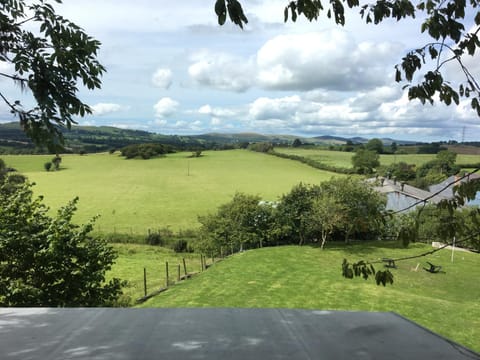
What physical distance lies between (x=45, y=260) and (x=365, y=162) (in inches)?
2626

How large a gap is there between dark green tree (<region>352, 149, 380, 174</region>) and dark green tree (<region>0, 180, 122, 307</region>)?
206ft

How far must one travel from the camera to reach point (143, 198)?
5512 centimetres

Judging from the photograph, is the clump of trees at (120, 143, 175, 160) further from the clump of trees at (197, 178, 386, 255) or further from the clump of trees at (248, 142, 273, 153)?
the clump of trees at (197, 178, 386, 255)

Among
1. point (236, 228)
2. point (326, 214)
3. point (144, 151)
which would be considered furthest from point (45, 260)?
point (144, 151)

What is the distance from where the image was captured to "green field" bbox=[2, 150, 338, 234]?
1833 inches

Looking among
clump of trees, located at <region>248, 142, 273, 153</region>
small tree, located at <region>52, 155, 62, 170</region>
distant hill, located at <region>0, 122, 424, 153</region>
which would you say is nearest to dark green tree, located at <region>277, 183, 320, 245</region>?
distant hill, located at <region>0, 122, 424, 153</region>

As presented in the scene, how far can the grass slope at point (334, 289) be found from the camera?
15.4 m

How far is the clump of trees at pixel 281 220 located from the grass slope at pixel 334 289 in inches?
143

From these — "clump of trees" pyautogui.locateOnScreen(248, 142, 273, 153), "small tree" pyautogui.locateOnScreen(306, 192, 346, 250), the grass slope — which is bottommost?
the grass slope

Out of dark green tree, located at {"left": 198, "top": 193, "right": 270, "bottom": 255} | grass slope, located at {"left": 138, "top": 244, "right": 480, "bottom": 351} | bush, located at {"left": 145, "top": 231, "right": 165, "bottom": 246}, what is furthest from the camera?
bush, located at {"left": 145, "top": 231, "right": 165, "bottom": 246}

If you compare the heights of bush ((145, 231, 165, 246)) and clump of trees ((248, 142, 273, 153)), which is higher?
clump of trees ((248, 142, 273, 153))

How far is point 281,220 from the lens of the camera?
33.9 metres

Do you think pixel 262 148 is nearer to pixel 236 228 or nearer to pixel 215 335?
pixel 236 228

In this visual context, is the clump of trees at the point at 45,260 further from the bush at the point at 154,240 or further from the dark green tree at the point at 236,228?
the bush at the point at 154,240
